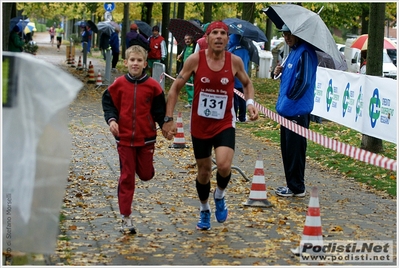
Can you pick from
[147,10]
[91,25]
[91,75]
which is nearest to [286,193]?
[91,75]

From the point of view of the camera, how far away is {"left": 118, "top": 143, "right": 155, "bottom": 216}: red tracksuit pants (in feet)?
25.5

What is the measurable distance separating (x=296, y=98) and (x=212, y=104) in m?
2.28

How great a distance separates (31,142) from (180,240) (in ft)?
7.76

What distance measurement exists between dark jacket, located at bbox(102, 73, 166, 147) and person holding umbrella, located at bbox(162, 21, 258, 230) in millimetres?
209

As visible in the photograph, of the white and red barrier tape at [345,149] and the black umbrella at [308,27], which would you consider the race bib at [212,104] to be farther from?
the black umbrella at [308,27]

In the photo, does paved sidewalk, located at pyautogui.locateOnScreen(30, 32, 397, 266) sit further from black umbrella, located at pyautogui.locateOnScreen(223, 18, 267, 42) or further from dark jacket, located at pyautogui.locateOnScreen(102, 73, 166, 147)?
black umbrella, located at pyautogui.locateOnScreen(223, 18, 267, 42)

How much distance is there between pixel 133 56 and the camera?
785cm

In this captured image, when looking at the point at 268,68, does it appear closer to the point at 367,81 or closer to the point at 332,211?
the point at 367,81

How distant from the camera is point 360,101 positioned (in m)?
14.9

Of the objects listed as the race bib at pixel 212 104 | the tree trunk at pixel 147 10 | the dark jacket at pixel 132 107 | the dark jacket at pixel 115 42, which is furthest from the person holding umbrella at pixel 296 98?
the tree trunk at pixel 147 10

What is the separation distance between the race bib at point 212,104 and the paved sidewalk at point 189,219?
1188mm

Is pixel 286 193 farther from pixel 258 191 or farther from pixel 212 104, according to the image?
pixel 212 104

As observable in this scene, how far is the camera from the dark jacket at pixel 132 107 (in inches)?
305

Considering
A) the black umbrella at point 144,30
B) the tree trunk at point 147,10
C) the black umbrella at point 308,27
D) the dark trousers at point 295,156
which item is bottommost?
the dark trousers at point 295,156
